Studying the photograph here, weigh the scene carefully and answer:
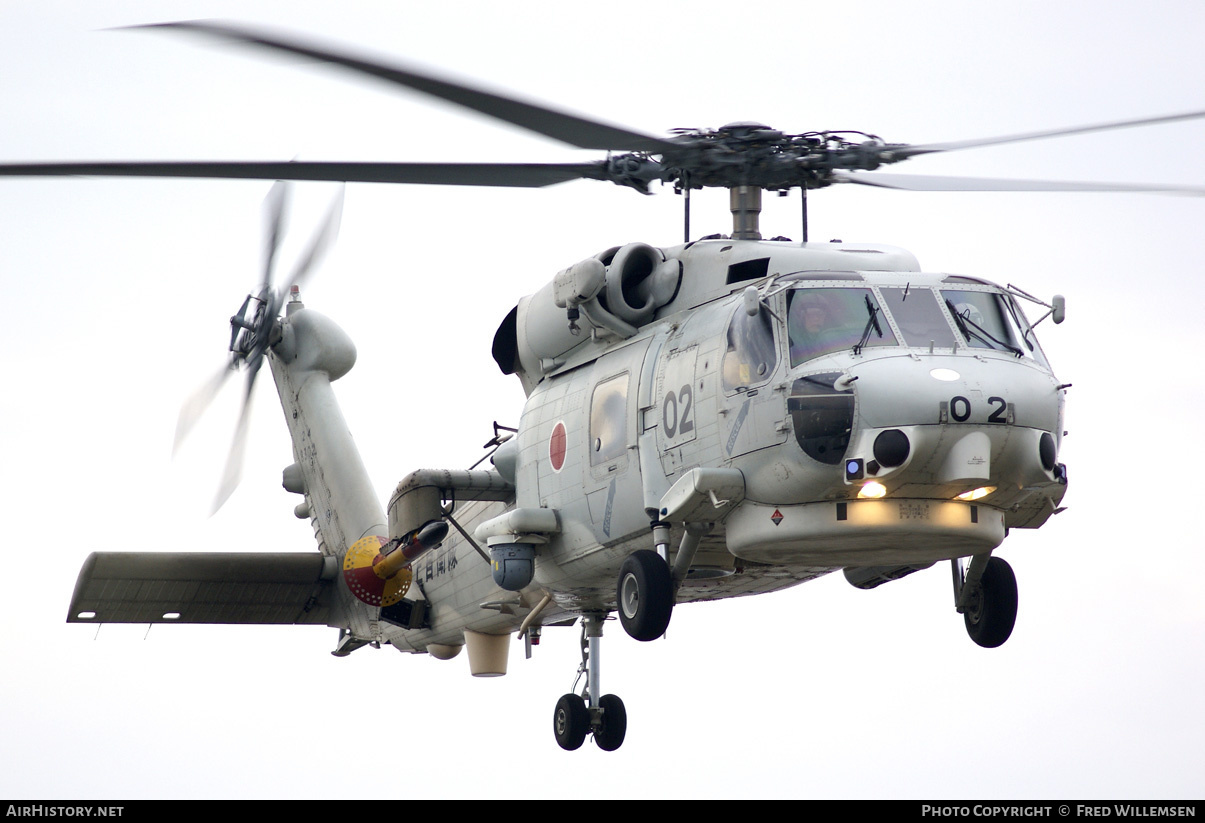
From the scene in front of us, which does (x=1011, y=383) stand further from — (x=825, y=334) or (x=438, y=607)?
(x=438, y=607)

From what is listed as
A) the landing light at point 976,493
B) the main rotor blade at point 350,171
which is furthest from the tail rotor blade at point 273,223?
the landing light at point 976,493

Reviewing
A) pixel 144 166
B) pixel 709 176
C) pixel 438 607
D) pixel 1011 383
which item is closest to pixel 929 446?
pixel 1011 383

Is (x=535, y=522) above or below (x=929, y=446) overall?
below

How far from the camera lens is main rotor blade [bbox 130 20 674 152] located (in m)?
11.2

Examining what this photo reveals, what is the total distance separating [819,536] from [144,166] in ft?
18.9

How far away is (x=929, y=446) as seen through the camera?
12844mm

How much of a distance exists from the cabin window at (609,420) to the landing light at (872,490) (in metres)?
2.60

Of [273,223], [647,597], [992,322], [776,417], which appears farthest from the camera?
[273,223]

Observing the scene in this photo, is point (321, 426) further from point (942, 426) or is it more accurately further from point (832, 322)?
point (942, 426)

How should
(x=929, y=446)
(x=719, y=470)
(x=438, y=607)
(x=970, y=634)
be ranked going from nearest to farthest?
1. (x=929, y=446)
2. (x=719, y=470)
3. (x=970, y=634)
4. (x=438, y=607)

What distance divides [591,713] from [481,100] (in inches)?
335

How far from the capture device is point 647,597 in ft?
46.6

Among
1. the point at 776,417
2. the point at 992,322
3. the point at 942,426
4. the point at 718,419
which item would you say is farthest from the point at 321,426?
the point at 942,426

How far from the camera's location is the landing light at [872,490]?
1305 centimetres
